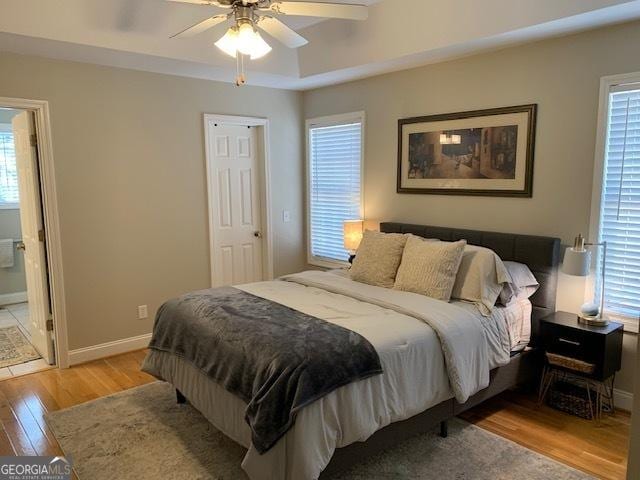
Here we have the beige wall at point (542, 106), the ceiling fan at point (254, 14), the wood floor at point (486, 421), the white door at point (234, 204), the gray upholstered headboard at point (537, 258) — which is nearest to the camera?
the ceiling fan at point (254, 14)

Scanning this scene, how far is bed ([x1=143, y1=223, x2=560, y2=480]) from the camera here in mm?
2115

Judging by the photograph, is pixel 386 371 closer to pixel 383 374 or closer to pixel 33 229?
pixel 383 374

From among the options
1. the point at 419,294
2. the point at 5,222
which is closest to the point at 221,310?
the point at 419,294

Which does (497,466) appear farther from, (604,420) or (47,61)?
A: (47,61)

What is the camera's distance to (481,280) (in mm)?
3082

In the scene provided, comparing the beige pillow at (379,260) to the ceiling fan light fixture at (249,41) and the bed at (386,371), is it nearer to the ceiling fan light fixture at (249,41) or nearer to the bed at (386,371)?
the bed at (386,371)

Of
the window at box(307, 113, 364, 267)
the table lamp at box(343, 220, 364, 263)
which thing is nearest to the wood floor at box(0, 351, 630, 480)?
the table lamp at box(343, 220, 364, 263)

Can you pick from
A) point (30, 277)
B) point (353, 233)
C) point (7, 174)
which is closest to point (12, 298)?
point (7, 174)

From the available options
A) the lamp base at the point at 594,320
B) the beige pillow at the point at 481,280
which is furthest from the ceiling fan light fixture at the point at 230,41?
the lamp base at the point at 594,320

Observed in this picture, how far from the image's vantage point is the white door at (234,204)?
4863mm

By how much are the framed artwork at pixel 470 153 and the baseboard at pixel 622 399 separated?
150 centimetres

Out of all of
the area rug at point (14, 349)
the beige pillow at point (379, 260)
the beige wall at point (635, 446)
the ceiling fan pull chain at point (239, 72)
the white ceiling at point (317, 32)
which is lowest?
the area rug at point (14, 349)

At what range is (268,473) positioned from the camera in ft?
6.88

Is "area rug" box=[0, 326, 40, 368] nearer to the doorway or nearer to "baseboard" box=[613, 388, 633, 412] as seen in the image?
the doorway
